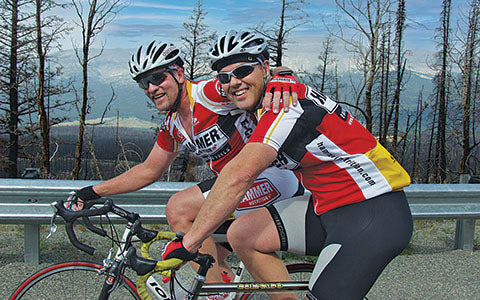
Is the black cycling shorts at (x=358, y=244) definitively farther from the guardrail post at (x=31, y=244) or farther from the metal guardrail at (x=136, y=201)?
the guardrail post at (x=31, y=244)

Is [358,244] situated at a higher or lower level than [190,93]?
lower

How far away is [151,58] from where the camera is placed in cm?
294

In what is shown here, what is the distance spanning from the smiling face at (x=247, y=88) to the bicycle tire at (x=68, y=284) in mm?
1185

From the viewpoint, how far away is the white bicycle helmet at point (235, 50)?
100.0 inches

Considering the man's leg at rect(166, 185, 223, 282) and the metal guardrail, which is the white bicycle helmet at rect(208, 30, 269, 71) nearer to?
A: the man's leg at rect(166, 185, 223, 282)

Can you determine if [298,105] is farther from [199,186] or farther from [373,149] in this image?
[199,186]

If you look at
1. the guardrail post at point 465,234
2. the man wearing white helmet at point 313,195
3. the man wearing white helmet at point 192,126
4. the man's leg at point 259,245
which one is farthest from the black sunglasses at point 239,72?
the guardrail post at point 465,234

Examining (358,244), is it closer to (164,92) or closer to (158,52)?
(164,92)

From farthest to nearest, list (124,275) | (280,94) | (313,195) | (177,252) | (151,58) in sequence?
(151,58) → (313,195) → (124,275) → (280,94) → (177,252)

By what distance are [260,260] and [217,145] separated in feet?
2.86

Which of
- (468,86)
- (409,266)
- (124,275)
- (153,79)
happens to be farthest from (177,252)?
(468,86)

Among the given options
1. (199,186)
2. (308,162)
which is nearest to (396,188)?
(308,162)

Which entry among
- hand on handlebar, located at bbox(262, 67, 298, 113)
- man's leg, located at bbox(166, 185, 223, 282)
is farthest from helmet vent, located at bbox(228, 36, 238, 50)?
man's leg, located at bbox(166, 185, 223, 282)

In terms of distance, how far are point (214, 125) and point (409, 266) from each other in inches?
123
